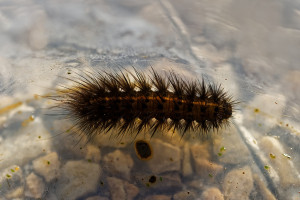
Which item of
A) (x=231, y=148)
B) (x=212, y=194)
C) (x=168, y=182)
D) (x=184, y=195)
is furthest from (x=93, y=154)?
(x=231, y=148)

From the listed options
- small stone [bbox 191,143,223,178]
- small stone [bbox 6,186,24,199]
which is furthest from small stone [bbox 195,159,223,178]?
small stone [bbox 6,186,24,199]

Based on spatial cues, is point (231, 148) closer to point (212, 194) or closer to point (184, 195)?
point (212, 194)

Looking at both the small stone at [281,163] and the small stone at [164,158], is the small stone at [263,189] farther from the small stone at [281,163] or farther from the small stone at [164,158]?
the small stone at [164,158]

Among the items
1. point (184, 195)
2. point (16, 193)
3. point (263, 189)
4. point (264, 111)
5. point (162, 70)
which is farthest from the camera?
point (162, 70)

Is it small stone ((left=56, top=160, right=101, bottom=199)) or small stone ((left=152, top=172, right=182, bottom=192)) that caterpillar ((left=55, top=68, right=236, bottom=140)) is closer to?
small stone ((left=56, top=160, right=101, bottom=199))

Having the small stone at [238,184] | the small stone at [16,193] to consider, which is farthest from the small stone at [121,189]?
the small stone at [238,184]

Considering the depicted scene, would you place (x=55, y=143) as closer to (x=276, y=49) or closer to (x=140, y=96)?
(x=140, y=96)

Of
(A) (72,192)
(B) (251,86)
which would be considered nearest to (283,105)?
(B) (251,86)
